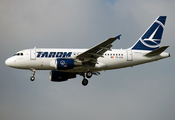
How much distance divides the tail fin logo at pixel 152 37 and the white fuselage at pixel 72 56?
1629 millimetres

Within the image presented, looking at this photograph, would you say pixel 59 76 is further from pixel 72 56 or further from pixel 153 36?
pixel 153 36

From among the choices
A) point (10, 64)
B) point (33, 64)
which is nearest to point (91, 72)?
point (33, 64)

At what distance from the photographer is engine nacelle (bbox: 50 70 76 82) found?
50.0 meters

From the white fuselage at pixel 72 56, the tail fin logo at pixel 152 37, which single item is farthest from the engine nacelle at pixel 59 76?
the tail fin logo at pixel 152 37

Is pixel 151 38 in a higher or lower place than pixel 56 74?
higher

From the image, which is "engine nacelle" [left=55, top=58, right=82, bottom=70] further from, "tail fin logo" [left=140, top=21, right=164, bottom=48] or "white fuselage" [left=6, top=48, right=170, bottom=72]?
"tail fin logo" [left=140, top=21, right=164, bottom=48]

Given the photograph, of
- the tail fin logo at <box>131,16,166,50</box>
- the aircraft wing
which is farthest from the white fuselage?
the tail fin logo at <box>131,16,166,50</box>

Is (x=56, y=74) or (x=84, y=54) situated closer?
(x=84, y=54)

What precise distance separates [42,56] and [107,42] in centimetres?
947

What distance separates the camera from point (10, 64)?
45.8m

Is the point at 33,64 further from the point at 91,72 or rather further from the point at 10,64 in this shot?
the point at 91,72

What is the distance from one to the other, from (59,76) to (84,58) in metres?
6.95

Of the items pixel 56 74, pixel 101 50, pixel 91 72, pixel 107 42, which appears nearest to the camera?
pixel 107 42

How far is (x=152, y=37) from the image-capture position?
50.6 meters
